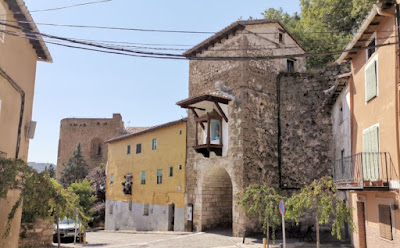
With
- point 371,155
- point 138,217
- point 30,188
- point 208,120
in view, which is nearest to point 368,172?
point 371,155

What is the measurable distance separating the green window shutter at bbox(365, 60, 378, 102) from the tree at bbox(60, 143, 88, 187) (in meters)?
43.7

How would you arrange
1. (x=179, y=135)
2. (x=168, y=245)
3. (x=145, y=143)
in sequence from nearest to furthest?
1. (x=168, y=245)
2. (x=179, y=135)
3. (x=145, y=143)

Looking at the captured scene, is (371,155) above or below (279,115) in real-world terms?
below

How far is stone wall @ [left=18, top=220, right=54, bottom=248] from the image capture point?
48.1ft

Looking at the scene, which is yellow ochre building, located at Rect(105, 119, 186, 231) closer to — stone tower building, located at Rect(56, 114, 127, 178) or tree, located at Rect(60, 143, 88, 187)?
tree, located at Rect(60, 143, 88, 187)

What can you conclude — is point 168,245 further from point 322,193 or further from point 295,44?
point 295,44

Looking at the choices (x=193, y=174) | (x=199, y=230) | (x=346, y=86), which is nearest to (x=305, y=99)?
(x=346, y=86)

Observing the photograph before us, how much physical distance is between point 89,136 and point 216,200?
37424mm

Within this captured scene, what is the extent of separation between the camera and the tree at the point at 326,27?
28.5 metres

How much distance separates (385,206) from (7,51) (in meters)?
12.9

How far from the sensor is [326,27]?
3134 centimetres

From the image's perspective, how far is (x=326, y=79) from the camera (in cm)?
2158

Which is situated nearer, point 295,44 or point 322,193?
point 322,193

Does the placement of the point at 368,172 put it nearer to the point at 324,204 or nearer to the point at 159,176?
the point at 324,204
